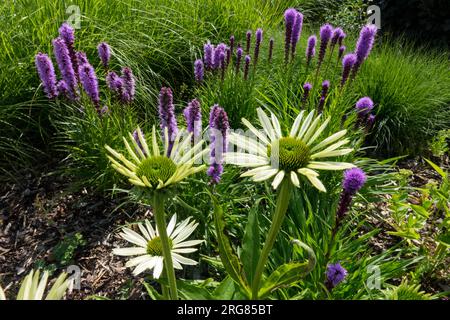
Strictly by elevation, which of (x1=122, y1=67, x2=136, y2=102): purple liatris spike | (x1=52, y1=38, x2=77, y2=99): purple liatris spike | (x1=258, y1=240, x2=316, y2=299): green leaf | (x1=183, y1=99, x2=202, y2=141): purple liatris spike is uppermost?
(x1=52, y1=38, x2=77, y2=99): purple liatris spike

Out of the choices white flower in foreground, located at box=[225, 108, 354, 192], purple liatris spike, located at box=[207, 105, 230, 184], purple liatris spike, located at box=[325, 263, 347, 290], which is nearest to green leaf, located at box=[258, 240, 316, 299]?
white flower in foreground, located at box=[225, 108, 354, 192]

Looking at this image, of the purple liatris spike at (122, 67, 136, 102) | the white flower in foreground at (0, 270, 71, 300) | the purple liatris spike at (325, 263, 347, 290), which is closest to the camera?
the white flower in foreground at (0, 270, 71, 300)

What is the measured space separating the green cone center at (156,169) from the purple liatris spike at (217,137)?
63 centimetres

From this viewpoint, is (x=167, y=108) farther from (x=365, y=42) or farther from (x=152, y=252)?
(x=365, y=42)

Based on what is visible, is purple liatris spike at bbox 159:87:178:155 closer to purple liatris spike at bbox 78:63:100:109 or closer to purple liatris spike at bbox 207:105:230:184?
purple liatris spike at bbox 207:105:230:184

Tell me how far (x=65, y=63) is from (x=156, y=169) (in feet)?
5.19

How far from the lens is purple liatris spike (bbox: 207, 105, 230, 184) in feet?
5.67

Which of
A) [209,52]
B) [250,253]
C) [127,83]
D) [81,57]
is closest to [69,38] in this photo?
[81,57]

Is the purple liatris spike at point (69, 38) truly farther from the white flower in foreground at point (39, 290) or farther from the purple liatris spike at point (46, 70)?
the white flower in foreground at point (39, 290)

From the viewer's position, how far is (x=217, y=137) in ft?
5.91

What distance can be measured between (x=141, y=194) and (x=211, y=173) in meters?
0.91

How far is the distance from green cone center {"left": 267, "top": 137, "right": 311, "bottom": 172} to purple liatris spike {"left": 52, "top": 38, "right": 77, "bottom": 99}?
5.61 feet

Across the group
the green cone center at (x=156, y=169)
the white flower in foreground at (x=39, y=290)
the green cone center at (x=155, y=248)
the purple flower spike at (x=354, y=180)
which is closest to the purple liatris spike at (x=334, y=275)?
the purple flower spike at (x=354, y=180)

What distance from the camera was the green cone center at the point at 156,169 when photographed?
3.48 feet
